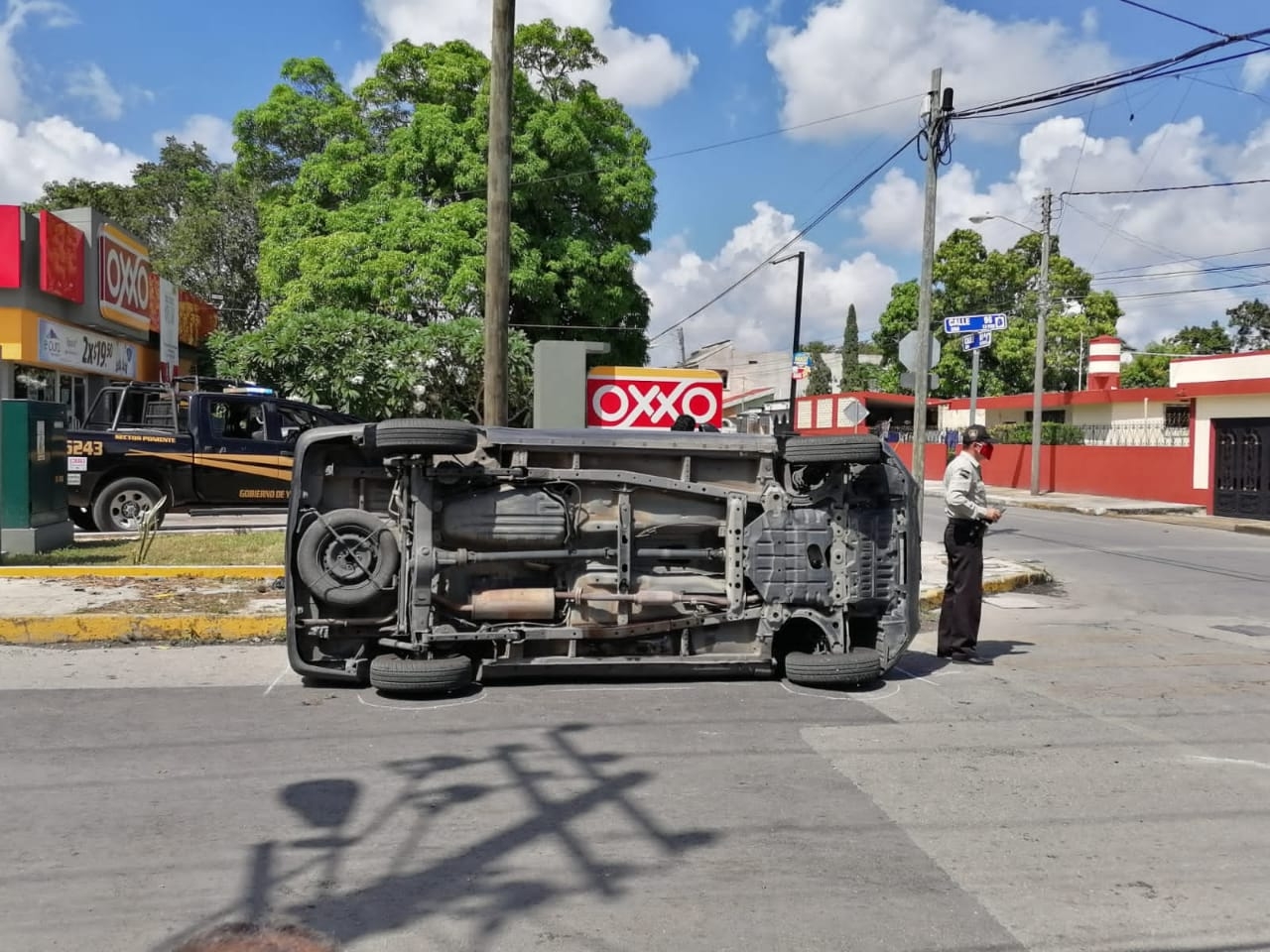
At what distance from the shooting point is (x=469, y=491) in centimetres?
645

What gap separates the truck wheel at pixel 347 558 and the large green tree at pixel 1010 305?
1578 inches

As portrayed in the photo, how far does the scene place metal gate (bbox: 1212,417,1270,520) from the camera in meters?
23.5

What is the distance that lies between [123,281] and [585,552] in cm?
1817

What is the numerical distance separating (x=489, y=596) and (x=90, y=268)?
660 inches

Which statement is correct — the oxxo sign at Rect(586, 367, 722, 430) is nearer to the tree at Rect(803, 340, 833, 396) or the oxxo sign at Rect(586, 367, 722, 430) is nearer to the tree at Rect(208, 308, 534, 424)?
the tree at Rect(208, 308, 534, 424)

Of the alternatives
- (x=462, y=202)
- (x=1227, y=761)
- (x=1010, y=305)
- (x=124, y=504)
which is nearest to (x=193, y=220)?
(x=462, y=202)

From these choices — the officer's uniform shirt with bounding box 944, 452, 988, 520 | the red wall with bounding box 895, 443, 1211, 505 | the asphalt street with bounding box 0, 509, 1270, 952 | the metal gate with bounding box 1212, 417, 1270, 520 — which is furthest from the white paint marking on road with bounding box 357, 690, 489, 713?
the metal gate with bounding box 1212, 417, 1270, 520

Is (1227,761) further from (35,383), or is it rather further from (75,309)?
(75,309)

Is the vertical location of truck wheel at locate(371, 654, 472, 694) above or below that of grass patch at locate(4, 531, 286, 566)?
below

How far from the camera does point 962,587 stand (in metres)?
7.70

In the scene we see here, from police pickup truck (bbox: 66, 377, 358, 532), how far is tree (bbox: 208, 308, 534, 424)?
4365mm

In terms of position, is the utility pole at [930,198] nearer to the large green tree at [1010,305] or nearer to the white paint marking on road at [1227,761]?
the white paint marking on road at [1227,761]

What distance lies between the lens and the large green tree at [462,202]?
23.8 meters

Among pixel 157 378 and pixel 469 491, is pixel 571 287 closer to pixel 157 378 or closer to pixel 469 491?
pixel 157 378
